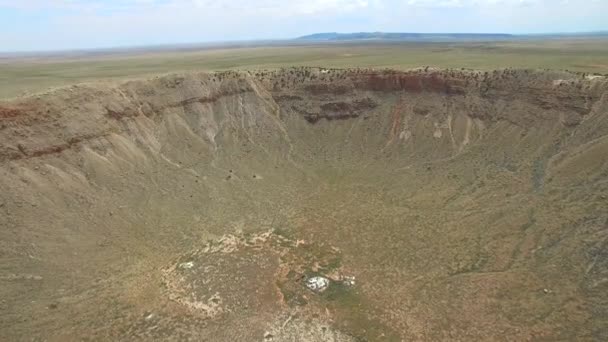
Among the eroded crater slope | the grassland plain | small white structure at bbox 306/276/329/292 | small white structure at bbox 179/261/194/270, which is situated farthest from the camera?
the grassland plain

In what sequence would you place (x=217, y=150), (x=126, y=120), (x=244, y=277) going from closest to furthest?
(x=244, y=277)
(x=126, y=120)
(x=217, y=150)

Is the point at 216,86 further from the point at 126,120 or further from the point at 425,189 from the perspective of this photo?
the point at 425,189

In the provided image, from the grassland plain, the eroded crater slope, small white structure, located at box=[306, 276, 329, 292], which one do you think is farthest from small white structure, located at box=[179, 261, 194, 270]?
the grassland plain

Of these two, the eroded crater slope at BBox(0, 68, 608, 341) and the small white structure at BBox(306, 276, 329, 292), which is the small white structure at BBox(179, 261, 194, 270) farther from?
the small white structure at BBox(306, 276, 329, 292)

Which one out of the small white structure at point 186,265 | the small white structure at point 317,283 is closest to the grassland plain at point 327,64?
the small white structure at point 186,265

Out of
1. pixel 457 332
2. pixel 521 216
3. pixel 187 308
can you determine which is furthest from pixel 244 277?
pixel 521 216

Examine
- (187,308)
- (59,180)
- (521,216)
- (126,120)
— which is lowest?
(187,308)

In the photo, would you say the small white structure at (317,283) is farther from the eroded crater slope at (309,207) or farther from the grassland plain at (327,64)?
the grassland plain at (327,64)
